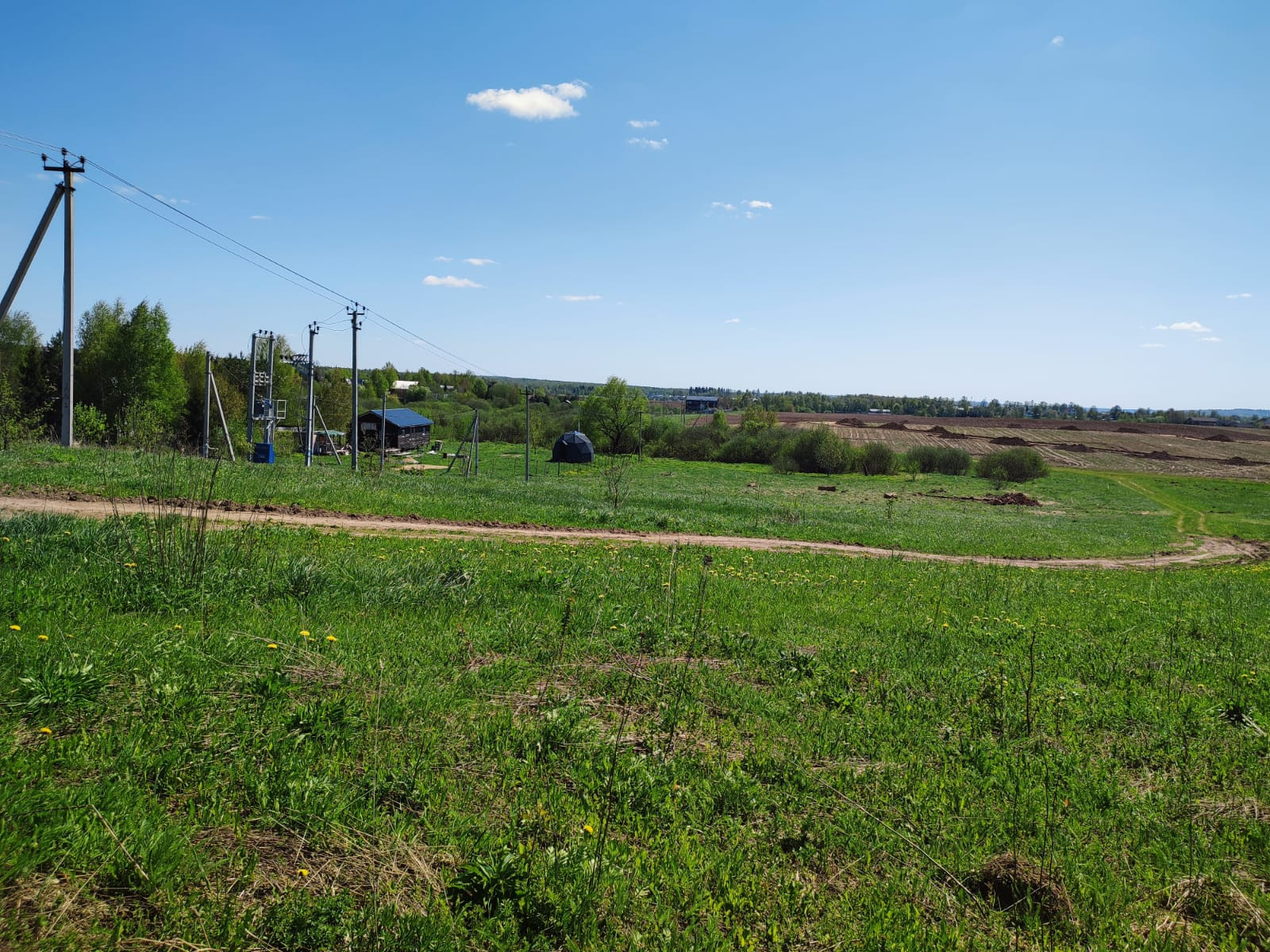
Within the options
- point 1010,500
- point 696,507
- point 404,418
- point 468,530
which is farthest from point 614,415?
point 468,530

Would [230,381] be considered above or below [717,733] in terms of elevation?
above

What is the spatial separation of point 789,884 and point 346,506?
15695mm

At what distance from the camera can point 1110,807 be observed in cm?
469

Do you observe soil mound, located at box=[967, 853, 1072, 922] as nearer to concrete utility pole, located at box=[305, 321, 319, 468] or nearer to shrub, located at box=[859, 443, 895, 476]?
concrete utility pole, located at box=[305, 321, 319, 468]

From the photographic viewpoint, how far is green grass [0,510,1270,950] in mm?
3145

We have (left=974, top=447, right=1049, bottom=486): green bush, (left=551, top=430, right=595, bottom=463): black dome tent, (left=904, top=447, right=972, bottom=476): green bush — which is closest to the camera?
(left=551, top=430, right=595, bottom=463): black dome tent

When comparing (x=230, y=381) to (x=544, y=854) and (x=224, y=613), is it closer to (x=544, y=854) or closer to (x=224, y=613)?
(x=224, y=613)

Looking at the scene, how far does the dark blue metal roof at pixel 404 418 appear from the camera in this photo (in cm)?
8250

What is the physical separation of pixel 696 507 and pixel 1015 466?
53366 mm

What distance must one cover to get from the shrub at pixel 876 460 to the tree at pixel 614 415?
25.9m

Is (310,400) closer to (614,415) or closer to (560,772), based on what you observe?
(560,772)

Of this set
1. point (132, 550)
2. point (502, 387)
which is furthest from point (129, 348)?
point (502, 387)

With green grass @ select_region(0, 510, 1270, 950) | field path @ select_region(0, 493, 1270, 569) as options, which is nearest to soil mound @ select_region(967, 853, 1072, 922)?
green grass @ select_region(0, 510, 1270, 950)

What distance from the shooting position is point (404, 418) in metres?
84.8
